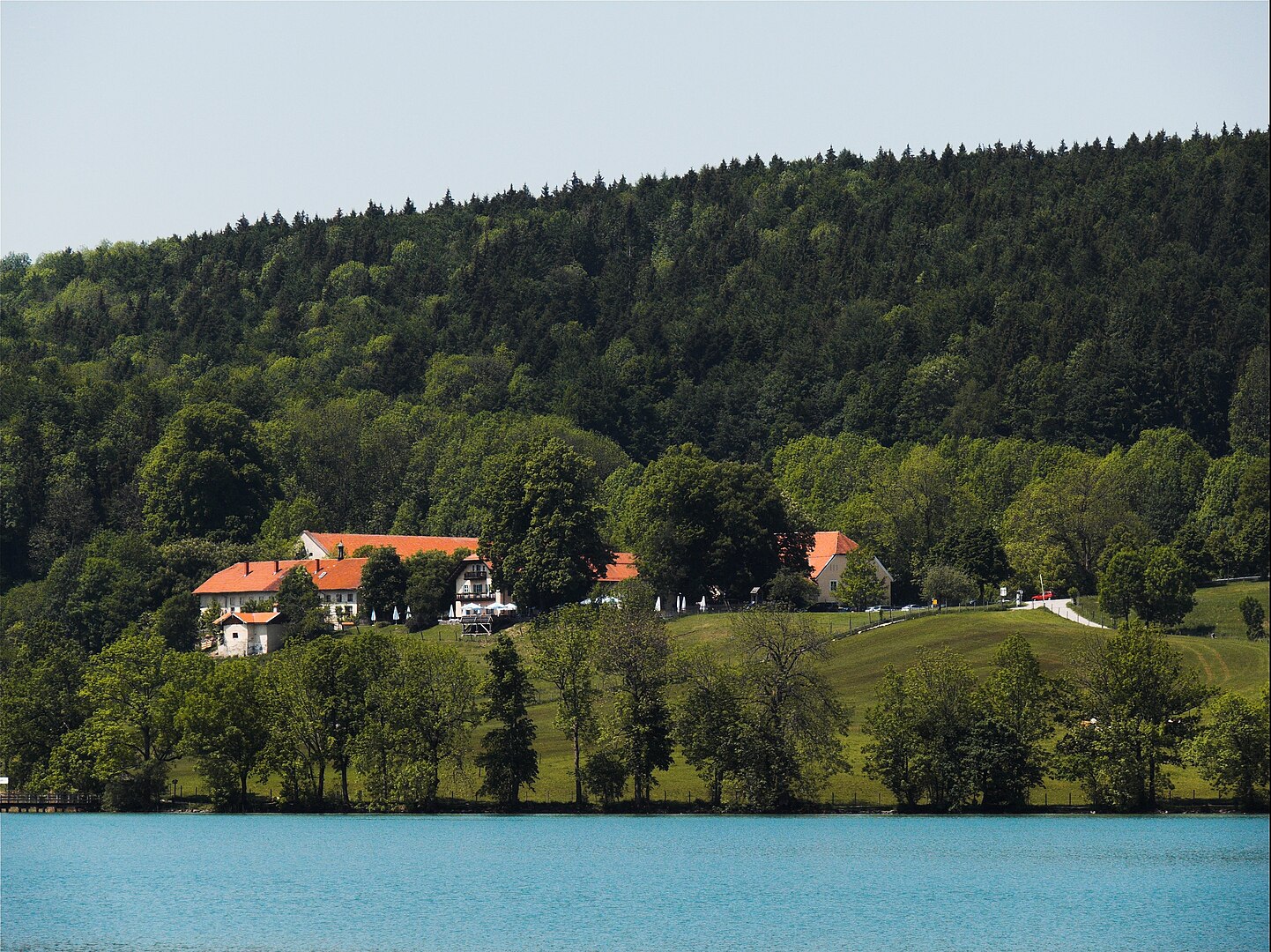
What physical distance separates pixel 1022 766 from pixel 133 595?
303 feet

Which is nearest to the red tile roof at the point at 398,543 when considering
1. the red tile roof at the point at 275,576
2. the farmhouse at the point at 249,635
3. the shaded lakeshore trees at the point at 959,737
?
the red tile roof at the point at 275,576

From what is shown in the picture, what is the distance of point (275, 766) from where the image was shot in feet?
282

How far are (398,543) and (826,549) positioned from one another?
3773 cm

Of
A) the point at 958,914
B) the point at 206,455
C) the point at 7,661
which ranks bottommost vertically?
the point at 958,914

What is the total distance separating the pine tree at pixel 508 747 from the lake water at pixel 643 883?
5.42ft

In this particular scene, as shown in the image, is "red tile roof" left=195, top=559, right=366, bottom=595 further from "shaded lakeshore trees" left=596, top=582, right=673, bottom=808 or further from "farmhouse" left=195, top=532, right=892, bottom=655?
"shaded lakeshore trees" left=596, top=582, right=673, bottom=808

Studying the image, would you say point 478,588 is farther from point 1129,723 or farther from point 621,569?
point 1129,723

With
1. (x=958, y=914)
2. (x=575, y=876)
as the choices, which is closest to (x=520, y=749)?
(x=575, y=876)

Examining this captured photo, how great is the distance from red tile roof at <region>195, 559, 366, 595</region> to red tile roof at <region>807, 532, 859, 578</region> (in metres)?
37.1

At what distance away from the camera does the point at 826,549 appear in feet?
487

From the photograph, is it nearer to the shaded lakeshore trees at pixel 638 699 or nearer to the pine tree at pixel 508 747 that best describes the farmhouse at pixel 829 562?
the shaded lakeshore trees at pixel 638 699

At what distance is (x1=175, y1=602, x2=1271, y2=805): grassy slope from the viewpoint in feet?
277

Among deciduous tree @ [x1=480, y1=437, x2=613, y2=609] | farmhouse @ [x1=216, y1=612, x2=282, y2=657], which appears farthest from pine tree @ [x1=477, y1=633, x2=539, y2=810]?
farmhouse @ [x1=216, y1=612, x2=282, y2=657]

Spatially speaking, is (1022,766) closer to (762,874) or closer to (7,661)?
(762,874)
